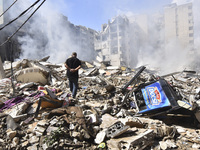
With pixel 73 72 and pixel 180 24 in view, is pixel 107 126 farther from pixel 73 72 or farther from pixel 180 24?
pixel 180 24

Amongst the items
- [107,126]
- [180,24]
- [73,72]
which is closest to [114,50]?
[180,24]

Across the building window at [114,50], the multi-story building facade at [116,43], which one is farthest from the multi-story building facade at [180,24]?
the building window at [114,50]

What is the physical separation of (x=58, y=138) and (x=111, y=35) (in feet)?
143

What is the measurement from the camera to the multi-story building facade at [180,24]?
40781 millimetres

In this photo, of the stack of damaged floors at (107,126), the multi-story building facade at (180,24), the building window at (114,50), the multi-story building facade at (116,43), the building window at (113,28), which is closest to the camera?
the stack of damaged floors at (107,126)

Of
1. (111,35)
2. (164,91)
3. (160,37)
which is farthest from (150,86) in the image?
(160,37)

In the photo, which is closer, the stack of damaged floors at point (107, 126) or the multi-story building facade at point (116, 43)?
the stack of damaged floors at point (107, 126)

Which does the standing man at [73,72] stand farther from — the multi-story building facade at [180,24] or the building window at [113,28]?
the multi-story building facade at [180,24]

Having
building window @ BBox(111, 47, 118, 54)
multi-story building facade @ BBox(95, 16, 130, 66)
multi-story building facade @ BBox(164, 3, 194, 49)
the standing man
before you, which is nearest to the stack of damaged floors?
the standing man

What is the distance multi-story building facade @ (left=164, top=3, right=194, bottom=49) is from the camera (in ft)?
134

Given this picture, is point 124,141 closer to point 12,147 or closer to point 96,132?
point 96,132

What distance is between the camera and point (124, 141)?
7.59ft

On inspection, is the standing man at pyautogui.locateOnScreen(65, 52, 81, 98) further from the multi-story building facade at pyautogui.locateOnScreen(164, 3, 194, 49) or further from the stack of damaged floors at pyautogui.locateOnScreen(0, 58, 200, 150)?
the multi-story building facade at pyautogui.locateOnScreen(164, 3, 194, 49)

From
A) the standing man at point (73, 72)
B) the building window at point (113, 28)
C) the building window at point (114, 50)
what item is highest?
the building window at point (113, 28)
